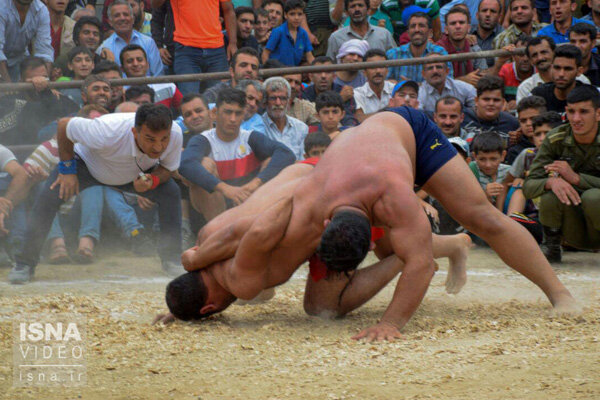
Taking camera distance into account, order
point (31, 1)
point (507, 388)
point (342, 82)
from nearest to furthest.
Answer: point (507, 388), point (31, 1), point (342, 82)

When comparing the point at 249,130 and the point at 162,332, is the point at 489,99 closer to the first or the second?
the point at 249,130

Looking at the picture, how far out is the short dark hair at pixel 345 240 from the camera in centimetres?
296

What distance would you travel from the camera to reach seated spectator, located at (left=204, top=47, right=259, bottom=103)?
649 centimetres

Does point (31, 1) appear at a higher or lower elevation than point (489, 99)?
higher

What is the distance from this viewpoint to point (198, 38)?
22.6ft

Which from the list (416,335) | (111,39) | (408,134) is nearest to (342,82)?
(111,39)

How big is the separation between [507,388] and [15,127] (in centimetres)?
448

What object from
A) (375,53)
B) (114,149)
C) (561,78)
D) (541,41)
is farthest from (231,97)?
(541,41)

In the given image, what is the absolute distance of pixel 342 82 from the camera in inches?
279

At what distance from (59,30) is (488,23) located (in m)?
3.89

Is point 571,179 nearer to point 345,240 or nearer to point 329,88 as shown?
point 329,88

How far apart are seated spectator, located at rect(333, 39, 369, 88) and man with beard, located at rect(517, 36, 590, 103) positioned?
140cm

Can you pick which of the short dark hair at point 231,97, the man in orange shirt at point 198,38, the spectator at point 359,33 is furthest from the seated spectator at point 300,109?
the short dark hair at point 231,97

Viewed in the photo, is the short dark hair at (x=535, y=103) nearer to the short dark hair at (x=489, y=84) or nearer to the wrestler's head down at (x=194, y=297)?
the short dark hair at (x=489, y=84)
